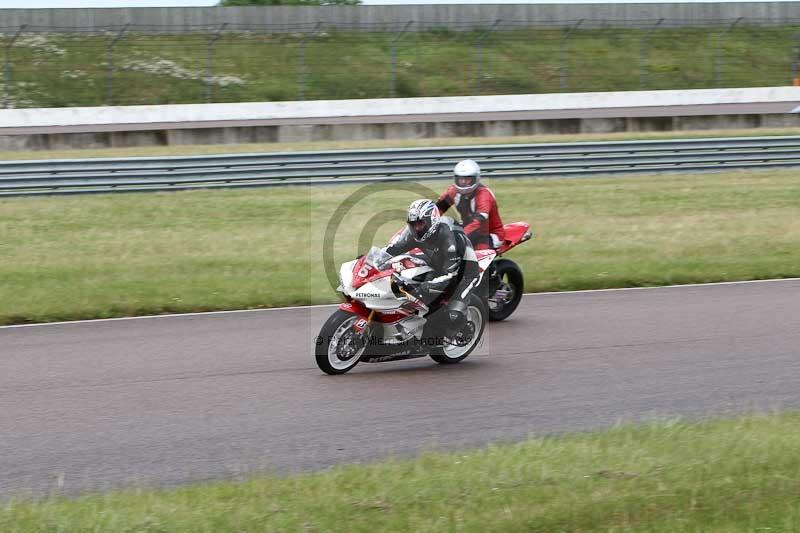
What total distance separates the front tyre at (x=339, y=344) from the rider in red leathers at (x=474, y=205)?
2.42 m

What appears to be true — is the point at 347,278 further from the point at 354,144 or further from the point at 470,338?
the point at 354,144

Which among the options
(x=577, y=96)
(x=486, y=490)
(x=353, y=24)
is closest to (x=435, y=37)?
(x=353, y=24)

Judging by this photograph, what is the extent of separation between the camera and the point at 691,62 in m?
39.4

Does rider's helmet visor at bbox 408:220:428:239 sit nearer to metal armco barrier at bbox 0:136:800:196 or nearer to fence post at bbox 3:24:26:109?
metal armco barrier at bbox 0:136:800:196

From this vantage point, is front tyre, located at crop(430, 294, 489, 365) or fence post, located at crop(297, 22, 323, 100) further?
fence post, located at crop(297, 22, 323, 100)

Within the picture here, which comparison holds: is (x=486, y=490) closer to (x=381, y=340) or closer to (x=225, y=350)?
(x=381, y=340)

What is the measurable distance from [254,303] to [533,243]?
18.1 ft

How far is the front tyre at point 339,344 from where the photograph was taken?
895 cm

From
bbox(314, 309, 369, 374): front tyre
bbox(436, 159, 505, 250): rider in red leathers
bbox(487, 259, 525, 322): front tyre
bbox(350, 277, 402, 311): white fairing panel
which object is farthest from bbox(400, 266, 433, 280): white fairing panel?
bbox(487, 259, 525, 322): front tyre

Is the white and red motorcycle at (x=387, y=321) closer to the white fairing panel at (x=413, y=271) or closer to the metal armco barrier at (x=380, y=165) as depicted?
the white fairing panel at (x=413, y=271)

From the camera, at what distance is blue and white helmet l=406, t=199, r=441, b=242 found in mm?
9039

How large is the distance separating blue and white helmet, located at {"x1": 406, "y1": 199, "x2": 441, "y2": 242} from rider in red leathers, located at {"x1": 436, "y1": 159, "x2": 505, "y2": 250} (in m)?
1.86

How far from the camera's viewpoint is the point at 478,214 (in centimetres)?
1119

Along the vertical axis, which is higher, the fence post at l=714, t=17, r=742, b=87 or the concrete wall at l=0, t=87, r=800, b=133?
the fence post at l=714, t=17, r=742, b=87
